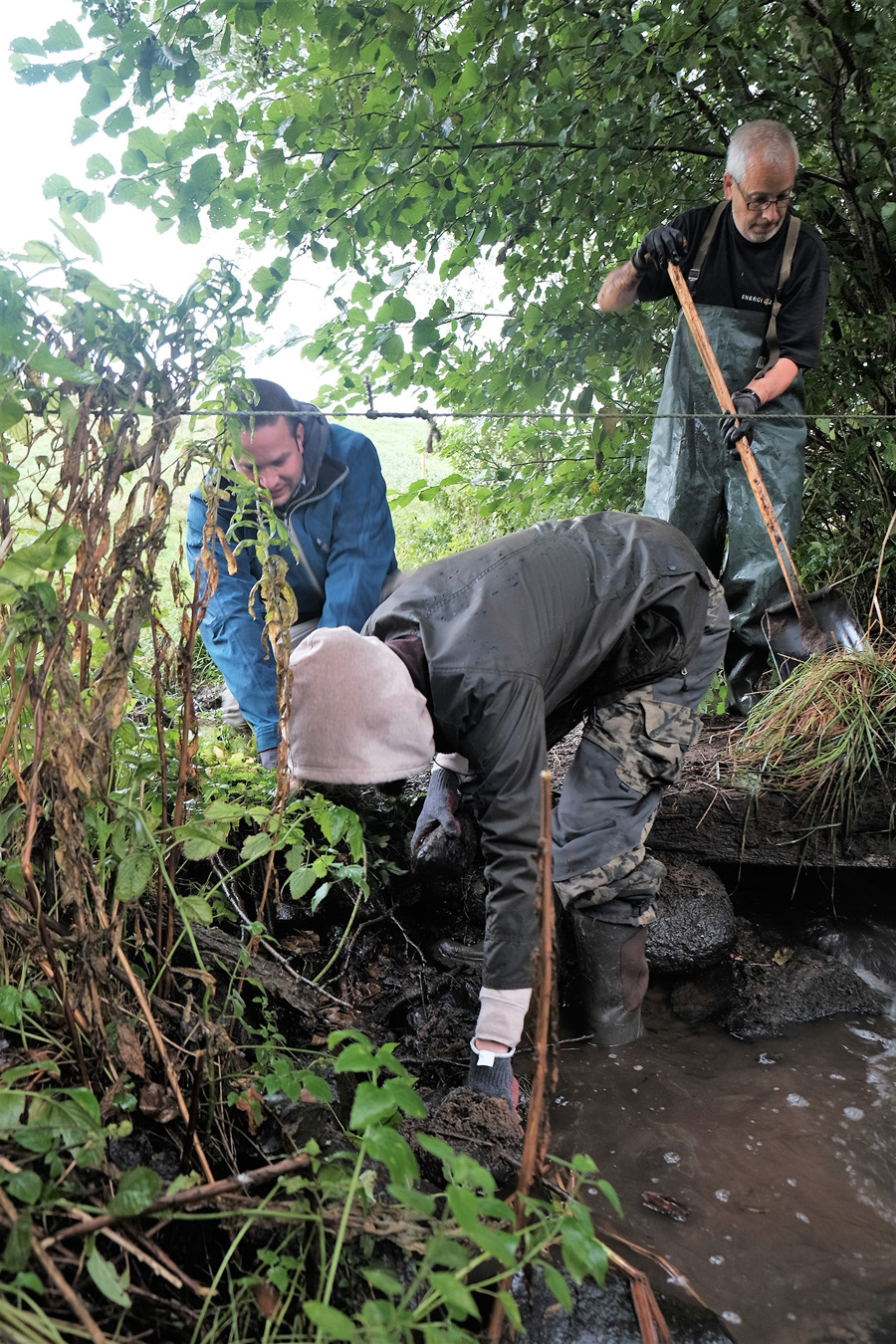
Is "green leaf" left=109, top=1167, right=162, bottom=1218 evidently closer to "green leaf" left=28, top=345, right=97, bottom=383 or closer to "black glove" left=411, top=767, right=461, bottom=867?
"green leaf" left=28, top=345, right=97, bottom=383

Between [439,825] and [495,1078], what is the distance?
0.83 meters

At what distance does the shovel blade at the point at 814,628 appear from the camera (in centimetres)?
362

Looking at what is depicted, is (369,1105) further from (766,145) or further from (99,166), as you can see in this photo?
(766,145)

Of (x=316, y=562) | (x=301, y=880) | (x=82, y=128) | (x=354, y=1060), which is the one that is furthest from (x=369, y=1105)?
(x=82, y=128)

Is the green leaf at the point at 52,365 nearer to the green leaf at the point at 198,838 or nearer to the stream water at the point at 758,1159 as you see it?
the green leaf at the point at 198,838

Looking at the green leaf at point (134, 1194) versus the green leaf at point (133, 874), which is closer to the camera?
the green leaf at point (134, 1194)

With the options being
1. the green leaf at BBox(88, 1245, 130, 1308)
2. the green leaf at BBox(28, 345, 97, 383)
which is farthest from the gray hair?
the green leaf at BBox(88, 1245, 130, 1308)

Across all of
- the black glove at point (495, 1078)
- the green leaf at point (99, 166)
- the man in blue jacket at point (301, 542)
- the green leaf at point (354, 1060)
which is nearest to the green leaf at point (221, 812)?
the green leaf at point (354, 1060)

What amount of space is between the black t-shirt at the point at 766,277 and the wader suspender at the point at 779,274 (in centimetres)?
2

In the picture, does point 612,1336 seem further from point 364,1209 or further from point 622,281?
point 622,281

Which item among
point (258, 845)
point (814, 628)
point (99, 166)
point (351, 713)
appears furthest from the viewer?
point (814, 628)

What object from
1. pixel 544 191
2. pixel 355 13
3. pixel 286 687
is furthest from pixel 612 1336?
pixel 544 191

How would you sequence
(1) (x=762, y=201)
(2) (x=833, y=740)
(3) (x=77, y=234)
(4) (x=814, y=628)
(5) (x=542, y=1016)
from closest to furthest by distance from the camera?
1. (5) (x=542, y=1016)
2. (3) (x=77, y=234)
3. (2) (x=833, y=740)
4. (1) (x=762, y=201)
5. (4) (x=814, y=628)

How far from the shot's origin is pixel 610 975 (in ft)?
8.95
